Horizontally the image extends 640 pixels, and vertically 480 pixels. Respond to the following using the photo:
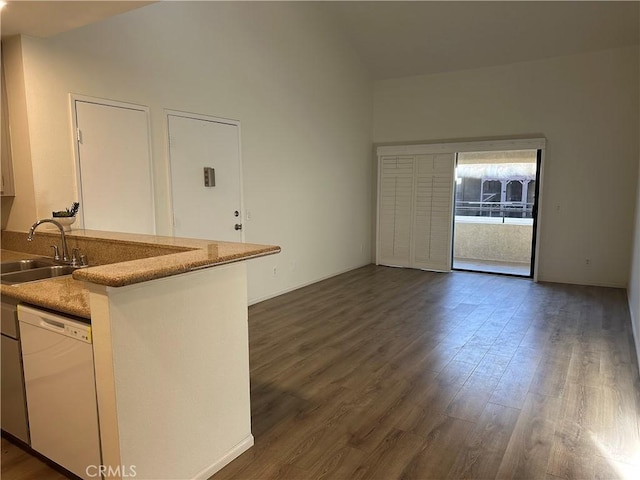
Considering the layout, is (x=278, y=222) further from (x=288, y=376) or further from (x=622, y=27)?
(x=622, y=27)

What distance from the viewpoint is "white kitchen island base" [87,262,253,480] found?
1627mm

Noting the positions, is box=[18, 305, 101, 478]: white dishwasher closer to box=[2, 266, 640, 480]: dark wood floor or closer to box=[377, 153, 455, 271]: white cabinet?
box=[2, 266, 640, 480]: dark wood floor

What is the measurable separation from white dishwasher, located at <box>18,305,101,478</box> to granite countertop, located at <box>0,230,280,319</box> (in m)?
0.07

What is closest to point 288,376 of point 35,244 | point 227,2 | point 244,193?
point 35,244

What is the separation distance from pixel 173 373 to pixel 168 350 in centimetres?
11

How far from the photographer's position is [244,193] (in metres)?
4.76

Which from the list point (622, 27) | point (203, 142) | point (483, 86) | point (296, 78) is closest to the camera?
point (203, 142)

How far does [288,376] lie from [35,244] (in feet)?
6.69

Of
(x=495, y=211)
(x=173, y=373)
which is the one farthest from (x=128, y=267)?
(x=495, y=211)

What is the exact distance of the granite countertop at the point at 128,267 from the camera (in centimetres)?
156

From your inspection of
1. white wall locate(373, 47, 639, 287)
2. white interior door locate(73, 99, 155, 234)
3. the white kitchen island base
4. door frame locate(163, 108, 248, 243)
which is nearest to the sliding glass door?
white wall locate(373, 47, 639, 287)

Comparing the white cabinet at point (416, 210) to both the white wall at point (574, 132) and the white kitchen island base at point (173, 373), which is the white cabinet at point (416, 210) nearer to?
the white wall at point (574, 132)

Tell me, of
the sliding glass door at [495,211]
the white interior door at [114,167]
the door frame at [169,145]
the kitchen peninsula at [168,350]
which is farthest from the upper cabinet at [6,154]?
the sliding glass door at [495,211]

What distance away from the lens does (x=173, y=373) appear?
1835 millimetres
